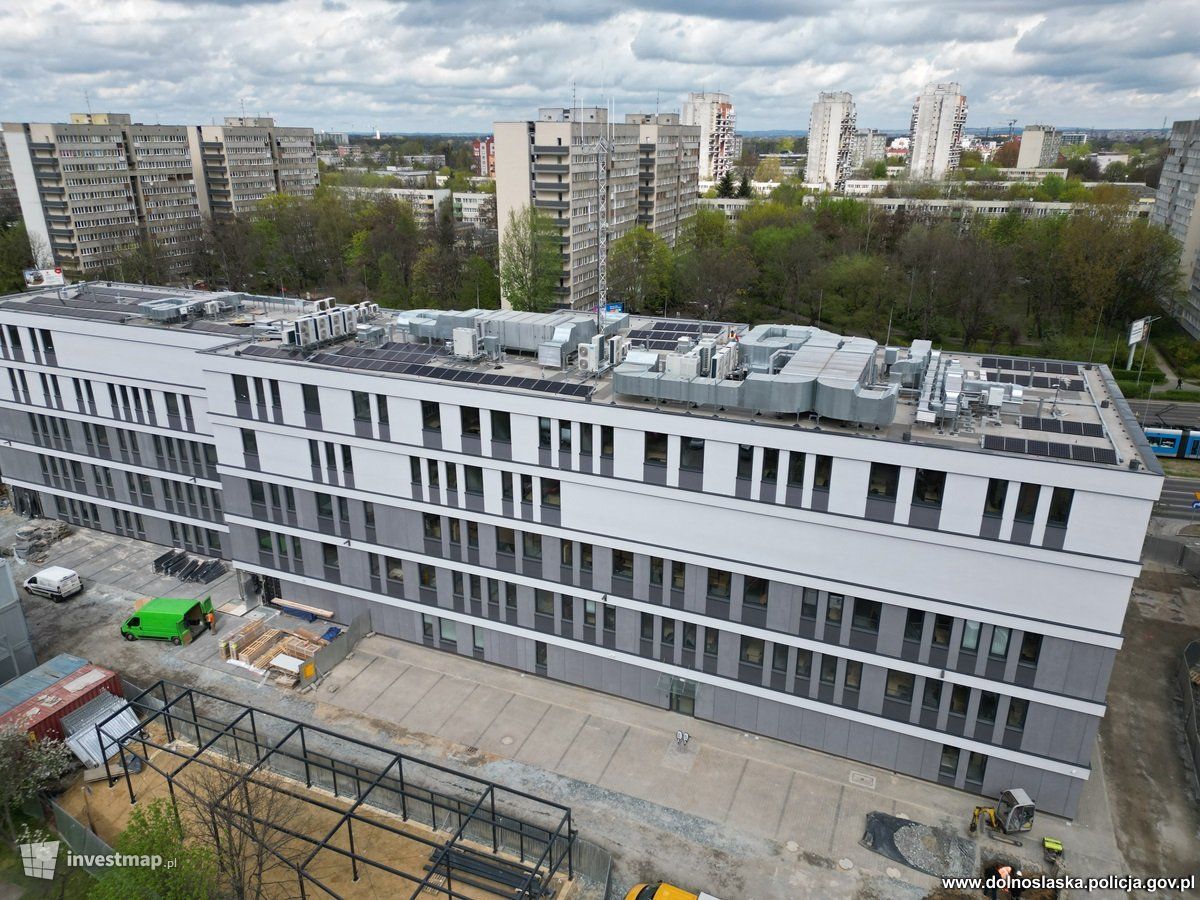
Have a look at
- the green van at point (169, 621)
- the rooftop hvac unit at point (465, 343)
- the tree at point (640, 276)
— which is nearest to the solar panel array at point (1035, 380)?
the rooftop hvac unit at point (465, 343)

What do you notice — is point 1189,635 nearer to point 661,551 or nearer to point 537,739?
point 661,551

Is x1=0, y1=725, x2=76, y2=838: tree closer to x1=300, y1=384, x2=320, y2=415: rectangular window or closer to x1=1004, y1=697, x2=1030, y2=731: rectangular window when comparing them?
x1=300, y1=384, x2=320, y2=415: rectangular window

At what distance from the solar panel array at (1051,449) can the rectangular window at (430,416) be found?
75.8ft

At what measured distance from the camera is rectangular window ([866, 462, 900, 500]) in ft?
93.7

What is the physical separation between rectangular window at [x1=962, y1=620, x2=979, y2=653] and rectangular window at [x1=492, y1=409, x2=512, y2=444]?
20194mm

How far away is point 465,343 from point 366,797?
20547 millimetres

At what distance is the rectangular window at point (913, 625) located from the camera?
98.0ft

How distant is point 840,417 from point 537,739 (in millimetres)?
19219

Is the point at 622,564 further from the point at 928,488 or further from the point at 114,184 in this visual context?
the point at 114,184

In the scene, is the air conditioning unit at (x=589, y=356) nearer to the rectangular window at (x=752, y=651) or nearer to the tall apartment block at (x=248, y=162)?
the rectangular window at (x=752, y=651)

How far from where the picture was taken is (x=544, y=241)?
313 feet

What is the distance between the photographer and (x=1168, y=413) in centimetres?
7569

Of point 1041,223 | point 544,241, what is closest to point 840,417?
point 544,241

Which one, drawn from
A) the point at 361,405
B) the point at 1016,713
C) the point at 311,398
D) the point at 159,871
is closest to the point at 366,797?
the point at 159,871
